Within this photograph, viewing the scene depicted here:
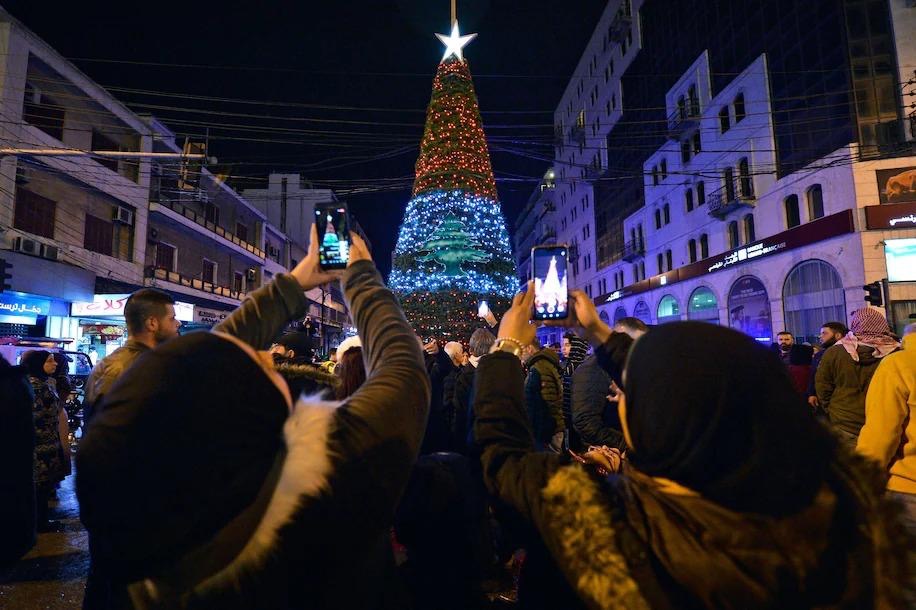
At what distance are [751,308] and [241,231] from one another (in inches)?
1253

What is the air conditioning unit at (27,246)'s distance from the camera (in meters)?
14.9

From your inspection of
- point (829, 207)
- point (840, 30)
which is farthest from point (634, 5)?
point (829, 207)

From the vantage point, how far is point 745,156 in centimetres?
2341

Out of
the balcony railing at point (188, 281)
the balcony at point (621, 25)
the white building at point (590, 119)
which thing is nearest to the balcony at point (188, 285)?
the balcony railing at point (188, 281)

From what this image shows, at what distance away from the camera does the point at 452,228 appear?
20.0 metres

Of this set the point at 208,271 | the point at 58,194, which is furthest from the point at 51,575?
the point at 208,271

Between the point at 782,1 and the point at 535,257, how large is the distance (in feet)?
85.6

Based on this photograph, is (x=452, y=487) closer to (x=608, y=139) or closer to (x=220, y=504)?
(x=220, y=504)

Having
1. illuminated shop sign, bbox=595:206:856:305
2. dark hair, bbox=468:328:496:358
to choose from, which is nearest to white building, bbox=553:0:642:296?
illuminated shop sign, bbox=595:206:856:305

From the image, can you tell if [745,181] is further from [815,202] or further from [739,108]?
[815,202]

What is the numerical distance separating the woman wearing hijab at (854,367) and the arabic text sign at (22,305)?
793 inches

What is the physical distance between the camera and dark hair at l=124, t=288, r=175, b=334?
3.18 metres

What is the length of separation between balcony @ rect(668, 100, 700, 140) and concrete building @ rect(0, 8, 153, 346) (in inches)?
1037

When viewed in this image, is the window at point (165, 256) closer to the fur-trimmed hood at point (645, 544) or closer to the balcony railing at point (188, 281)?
the balcony railing at point (188, 281)
